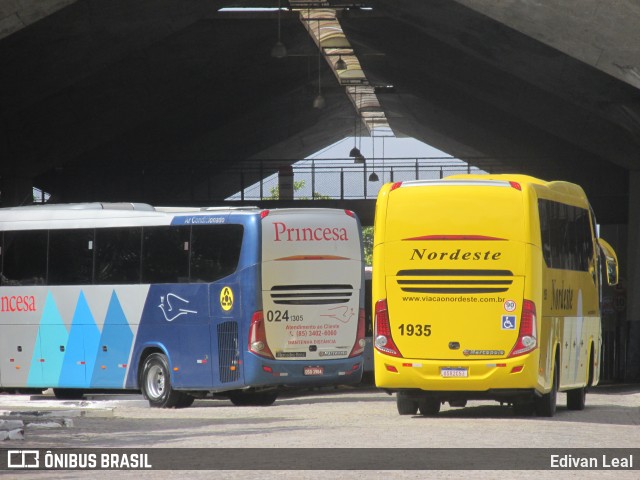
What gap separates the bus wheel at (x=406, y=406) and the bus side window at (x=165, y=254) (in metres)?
4.79

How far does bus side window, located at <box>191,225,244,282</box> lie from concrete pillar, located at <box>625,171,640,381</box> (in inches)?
864

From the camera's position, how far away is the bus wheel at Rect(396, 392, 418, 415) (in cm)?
2077

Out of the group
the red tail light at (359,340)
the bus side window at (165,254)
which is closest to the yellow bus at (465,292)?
the red tail light at (359,340)

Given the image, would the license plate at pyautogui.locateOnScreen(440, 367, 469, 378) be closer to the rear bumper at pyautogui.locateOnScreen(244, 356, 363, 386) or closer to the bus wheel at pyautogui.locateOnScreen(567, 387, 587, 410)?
the bus wheel at pyautogui.locateOnScreen(567, 387, 587, 410)

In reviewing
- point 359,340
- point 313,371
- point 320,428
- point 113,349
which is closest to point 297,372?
point 313,371

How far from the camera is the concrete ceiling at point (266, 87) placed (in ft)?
107

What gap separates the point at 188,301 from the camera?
23688 millimetres

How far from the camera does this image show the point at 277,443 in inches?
599

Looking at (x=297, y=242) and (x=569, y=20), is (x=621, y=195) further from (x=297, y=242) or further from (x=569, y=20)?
(x=297, y=242)

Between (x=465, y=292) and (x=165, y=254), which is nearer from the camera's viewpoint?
(x=465, y=292)

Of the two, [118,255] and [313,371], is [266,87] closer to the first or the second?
[118,255]

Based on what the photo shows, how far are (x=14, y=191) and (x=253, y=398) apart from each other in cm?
1997

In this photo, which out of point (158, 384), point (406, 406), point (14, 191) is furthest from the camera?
point (14, 191)

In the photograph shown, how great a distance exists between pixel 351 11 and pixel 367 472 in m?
27.9
